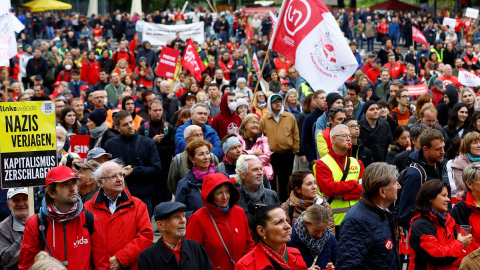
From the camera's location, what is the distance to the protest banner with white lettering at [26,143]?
6.86 meters

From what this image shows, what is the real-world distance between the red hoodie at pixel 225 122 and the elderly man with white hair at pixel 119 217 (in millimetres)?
4452

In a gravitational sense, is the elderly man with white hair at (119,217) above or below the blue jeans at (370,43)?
above

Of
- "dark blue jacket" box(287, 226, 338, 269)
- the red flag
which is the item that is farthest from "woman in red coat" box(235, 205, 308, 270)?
the red flag

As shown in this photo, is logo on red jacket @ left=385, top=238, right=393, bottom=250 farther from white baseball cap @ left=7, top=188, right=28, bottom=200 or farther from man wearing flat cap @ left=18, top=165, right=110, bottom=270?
white baseball cap @ left=7, top=188, right=28, bottom=200

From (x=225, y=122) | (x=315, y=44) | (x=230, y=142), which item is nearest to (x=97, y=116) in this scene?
(x=225, y=122)

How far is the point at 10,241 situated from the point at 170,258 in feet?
5.57

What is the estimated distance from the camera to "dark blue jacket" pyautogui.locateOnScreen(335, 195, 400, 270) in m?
5.34

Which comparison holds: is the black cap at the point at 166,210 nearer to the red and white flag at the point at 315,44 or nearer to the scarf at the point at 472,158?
the scarf at the point at 472,158

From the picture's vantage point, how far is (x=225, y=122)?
1069 centimetres

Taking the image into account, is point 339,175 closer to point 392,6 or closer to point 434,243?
point 434,243

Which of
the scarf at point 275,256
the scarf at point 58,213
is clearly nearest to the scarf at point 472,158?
the scarf at point 275,256

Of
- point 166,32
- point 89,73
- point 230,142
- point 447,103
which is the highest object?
point 230,142

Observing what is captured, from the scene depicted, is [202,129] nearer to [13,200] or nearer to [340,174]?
[340,174]

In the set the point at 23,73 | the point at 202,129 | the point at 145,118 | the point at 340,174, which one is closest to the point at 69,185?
the point at 340,174
